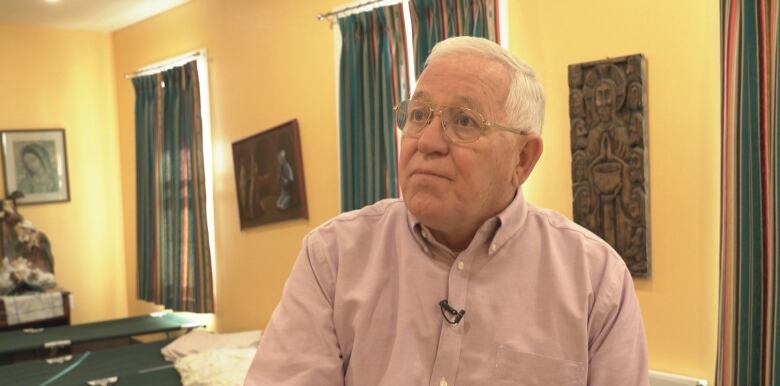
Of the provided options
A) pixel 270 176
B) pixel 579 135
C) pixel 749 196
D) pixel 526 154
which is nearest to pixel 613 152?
pixel 579 135

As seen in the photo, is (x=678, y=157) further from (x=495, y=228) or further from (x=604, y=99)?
(x=495, y=228)

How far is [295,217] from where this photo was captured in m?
4.45

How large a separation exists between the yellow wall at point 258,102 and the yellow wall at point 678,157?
5.80 ft

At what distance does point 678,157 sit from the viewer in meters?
2.67

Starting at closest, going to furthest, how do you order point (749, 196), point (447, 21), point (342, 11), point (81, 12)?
point (749, 196)
point (447, 21)
point (342, 11)
point (81, 12)

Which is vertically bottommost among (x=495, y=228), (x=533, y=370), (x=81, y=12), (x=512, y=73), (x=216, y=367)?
(x=216, y=367)

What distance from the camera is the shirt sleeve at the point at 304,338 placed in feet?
4.40

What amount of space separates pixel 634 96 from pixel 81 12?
446 centimetres

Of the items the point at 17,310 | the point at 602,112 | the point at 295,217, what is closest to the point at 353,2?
the point at 295,217

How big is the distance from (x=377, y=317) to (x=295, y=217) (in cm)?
308

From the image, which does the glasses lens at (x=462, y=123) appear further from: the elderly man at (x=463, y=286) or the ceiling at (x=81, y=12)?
the ceiling at (x=81, y=12)

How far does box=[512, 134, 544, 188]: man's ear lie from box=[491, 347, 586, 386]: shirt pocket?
34 cm

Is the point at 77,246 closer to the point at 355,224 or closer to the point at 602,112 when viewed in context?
the point at 602,112

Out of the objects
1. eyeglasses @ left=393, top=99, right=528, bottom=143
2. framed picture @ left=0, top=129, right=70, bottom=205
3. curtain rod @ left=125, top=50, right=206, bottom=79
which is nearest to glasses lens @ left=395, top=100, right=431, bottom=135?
eyeglasses @ left=393, top=99, right=528, bottom=143
